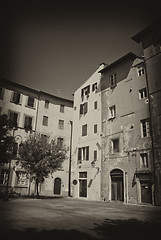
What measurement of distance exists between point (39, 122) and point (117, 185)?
50.8 feet

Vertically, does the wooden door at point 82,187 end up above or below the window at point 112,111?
below

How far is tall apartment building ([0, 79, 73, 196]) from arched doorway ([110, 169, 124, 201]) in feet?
33.2

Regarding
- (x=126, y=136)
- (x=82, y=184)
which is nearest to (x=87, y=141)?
(x=82, y=184)

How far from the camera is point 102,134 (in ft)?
84.1

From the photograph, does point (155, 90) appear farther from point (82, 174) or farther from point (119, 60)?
point (82, 174)

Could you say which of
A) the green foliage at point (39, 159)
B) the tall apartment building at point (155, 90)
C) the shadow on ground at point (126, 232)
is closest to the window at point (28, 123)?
the green foliage at point (39, 159)

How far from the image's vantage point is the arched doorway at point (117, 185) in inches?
852

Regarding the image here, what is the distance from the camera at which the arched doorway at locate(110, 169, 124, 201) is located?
2165 centimetres

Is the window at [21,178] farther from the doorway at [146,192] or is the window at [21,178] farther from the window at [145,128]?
the window at [145,128]

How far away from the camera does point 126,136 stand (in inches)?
880

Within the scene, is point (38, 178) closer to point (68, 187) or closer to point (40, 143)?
point (40, 143)

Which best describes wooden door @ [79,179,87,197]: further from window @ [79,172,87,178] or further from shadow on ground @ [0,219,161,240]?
shadow on ground @ [0,219,161,240]

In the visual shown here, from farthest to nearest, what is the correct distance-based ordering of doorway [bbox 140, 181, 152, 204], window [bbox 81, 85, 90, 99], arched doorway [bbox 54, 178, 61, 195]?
arched doorway [bbox 54, 178, 61, 195], window [bbox 81, 85, 90, 99], doorway [bbox 140, 181, 152, 204]

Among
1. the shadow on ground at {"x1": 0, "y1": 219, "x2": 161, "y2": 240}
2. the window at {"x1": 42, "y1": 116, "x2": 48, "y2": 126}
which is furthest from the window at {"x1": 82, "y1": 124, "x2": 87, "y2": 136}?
the shadow on ground at {"x1": 0, "y1": 219, "x2": 161, "y2": 240}
